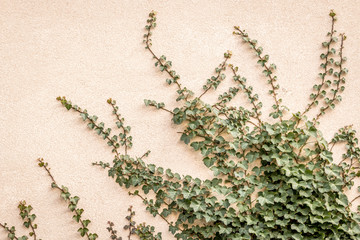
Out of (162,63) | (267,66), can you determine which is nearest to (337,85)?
(267,66)

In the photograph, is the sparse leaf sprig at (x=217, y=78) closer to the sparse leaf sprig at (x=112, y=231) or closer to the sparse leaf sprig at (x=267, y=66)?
the sparse leaf sprig at (x=267, y=66)

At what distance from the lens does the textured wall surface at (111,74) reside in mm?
2623

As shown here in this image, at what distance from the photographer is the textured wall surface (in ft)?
8.61

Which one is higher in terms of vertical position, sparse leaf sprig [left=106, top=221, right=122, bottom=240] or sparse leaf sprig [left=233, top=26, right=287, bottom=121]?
sparse leaf sprig [left=233, top=26, right=287, bottom=121]

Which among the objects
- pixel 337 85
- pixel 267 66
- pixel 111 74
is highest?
pixel 337 85

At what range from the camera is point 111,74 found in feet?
8.95

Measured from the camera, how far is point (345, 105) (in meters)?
2.79

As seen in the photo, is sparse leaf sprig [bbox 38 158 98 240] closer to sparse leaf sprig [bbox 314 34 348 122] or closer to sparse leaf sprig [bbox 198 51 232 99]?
sparse leaf sprig [bbox 198 51 232 99]

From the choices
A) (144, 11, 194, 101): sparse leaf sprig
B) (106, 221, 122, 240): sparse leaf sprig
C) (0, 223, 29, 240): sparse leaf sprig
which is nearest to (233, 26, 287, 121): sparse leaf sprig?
(144, 11, 194, 101): sparse leaf sprig

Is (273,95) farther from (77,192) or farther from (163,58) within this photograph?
(77,192)

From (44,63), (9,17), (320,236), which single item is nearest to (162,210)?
(320,236)

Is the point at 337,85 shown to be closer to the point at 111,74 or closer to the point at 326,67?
the point at 326,67

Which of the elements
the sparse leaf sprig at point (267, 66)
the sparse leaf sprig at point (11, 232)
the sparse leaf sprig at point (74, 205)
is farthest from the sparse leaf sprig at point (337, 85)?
the sparse leaf sprig at point (11, 232)

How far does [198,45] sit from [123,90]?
0.71 meters
